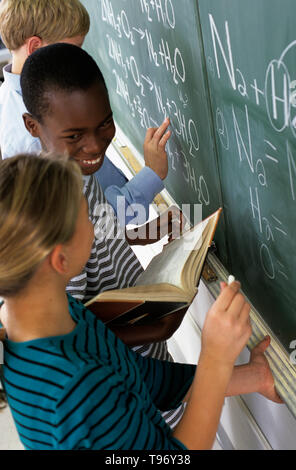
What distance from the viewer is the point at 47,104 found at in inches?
39.3

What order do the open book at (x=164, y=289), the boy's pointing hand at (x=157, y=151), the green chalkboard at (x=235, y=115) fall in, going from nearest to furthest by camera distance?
the green chalkboard at (x=235, y=115)
the open book at (x=164, y=289)
the boy's pointing hand at (x=157, y=151)

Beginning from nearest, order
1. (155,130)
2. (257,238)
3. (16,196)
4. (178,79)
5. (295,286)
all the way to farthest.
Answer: (16,196)
(295,286)
(257,238)
(178,79)
(155,130)

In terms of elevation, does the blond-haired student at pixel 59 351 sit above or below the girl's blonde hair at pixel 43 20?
below

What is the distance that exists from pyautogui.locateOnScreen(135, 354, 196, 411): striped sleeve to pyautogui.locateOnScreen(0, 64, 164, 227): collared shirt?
411mm

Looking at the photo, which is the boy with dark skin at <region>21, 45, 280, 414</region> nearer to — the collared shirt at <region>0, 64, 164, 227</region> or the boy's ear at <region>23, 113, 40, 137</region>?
the boy's ear at <region>23, 113, 40, 137</region>

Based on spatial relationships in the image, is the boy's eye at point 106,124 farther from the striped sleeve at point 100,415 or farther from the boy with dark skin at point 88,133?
the striped sleeve at point 100,415

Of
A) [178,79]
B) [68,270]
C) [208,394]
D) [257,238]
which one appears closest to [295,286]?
[257,238]

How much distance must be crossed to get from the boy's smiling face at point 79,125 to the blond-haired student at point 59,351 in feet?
0.92

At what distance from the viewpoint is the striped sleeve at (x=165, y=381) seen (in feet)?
3.19

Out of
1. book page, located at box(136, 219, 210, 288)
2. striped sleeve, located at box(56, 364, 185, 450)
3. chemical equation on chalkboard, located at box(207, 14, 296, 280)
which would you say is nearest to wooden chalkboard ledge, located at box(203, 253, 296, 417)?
chemical equation on chalkboard, located at box(207, 14, 296, 280)

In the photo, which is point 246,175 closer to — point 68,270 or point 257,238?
point 257,238

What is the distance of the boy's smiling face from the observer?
3.24 feet

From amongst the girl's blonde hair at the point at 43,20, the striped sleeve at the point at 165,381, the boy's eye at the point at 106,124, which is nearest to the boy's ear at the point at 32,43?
the girl's blonde hair at the point at 43,20
